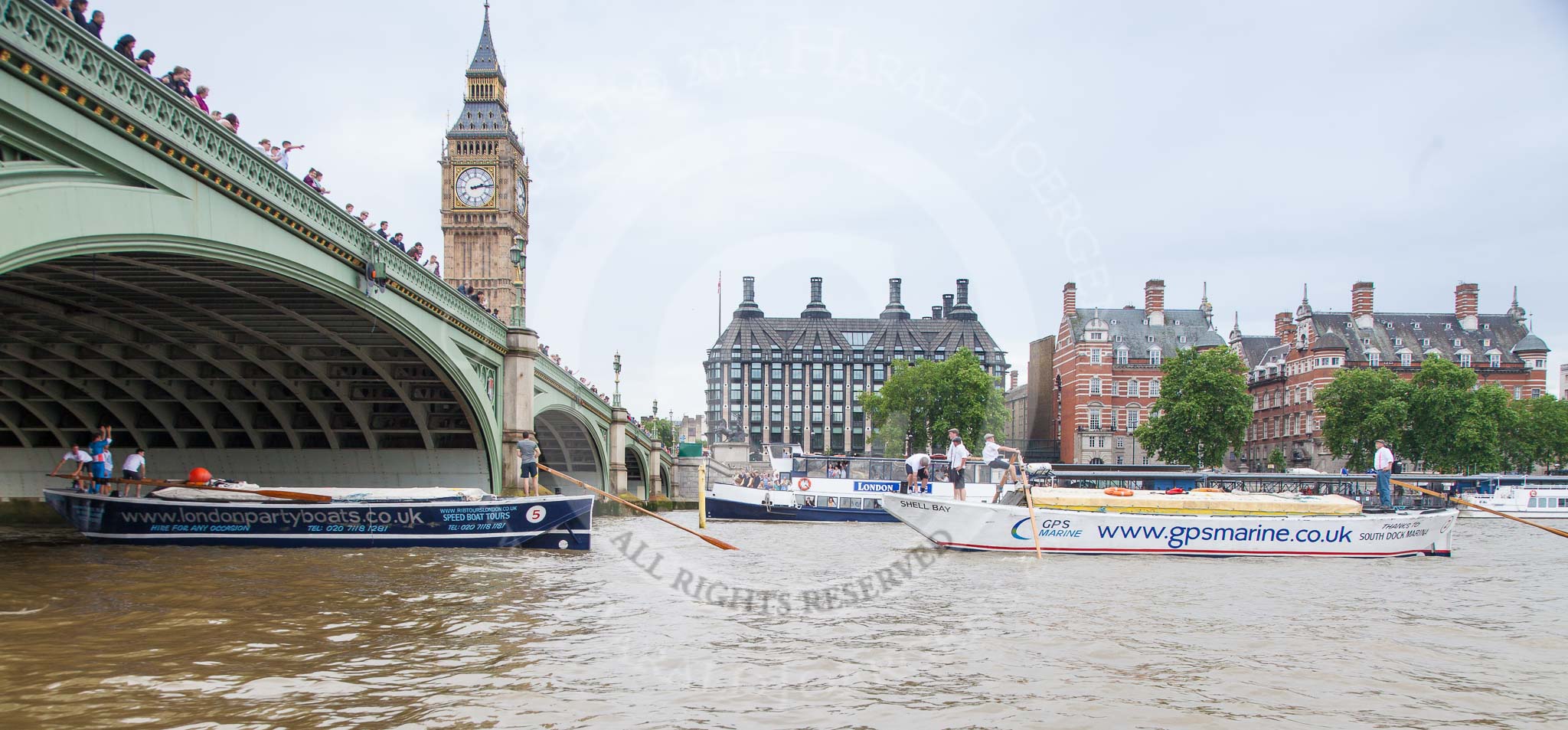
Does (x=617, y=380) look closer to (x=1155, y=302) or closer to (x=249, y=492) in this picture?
(x=249, y=492)

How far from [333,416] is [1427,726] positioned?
34.5m

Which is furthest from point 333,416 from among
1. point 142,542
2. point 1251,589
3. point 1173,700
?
point 1173,700

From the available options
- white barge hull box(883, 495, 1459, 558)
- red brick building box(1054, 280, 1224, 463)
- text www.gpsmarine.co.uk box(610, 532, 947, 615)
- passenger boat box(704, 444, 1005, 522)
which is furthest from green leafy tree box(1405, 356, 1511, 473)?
text www.gpsmarine.co.uk box(610, 532, 947, 615)

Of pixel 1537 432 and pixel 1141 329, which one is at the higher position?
pixel 1141 329

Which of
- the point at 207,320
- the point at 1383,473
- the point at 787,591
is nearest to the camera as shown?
the point at 787,591

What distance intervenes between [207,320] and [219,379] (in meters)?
7.32

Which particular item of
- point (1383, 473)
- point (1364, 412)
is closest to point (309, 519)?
point (1383, 473)

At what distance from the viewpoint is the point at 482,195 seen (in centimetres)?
10762

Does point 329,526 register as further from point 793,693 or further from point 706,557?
point 793,693

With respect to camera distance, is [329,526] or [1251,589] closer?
[1251,589]

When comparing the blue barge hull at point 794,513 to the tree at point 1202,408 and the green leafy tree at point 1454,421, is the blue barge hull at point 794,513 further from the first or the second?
the green leafy tree at point 1454,421

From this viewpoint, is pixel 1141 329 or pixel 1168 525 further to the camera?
pixel 1141 329

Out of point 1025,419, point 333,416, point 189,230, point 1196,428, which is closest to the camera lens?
point 189,230

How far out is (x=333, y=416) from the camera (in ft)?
123
